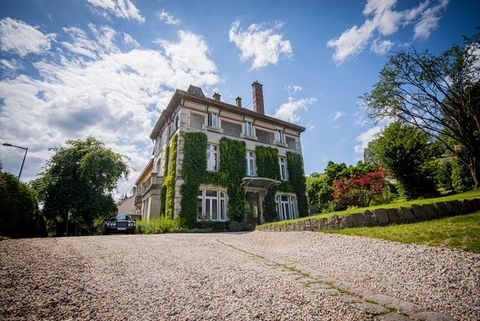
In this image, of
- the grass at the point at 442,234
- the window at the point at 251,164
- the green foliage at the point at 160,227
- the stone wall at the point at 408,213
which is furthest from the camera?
the window at the point at 251,164

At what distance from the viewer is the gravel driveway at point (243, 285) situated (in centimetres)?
278

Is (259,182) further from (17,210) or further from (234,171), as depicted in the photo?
(17,210)

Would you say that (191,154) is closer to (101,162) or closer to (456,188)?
(101,162)

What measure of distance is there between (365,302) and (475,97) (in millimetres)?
17716

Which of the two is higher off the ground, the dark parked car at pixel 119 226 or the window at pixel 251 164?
the window at pixel 251 164

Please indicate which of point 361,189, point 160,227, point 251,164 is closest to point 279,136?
point 251,164

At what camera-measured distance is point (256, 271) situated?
460cm

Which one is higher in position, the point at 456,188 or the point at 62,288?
the point at 456,188

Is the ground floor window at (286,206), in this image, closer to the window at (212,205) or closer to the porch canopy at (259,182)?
the porch canopy at (259,182)

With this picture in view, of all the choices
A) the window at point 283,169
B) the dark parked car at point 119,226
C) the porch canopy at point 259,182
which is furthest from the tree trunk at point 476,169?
the dark parked car at point 119,226

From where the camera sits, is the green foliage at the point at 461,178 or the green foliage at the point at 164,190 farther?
the green foliage at the point at 461,178

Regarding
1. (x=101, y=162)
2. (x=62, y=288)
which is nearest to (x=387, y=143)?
(x=62, y=288)

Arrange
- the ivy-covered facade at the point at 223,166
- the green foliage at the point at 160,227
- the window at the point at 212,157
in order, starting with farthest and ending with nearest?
the window at the point at 212,157 < the ivy-covered facade at the point at 223,166 < the green foliage at the point at 160,227

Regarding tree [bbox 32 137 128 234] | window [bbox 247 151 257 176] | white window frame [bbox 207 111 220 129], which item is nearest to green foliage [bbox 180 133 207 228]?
white window frame [bbox 207 111 220 129]
